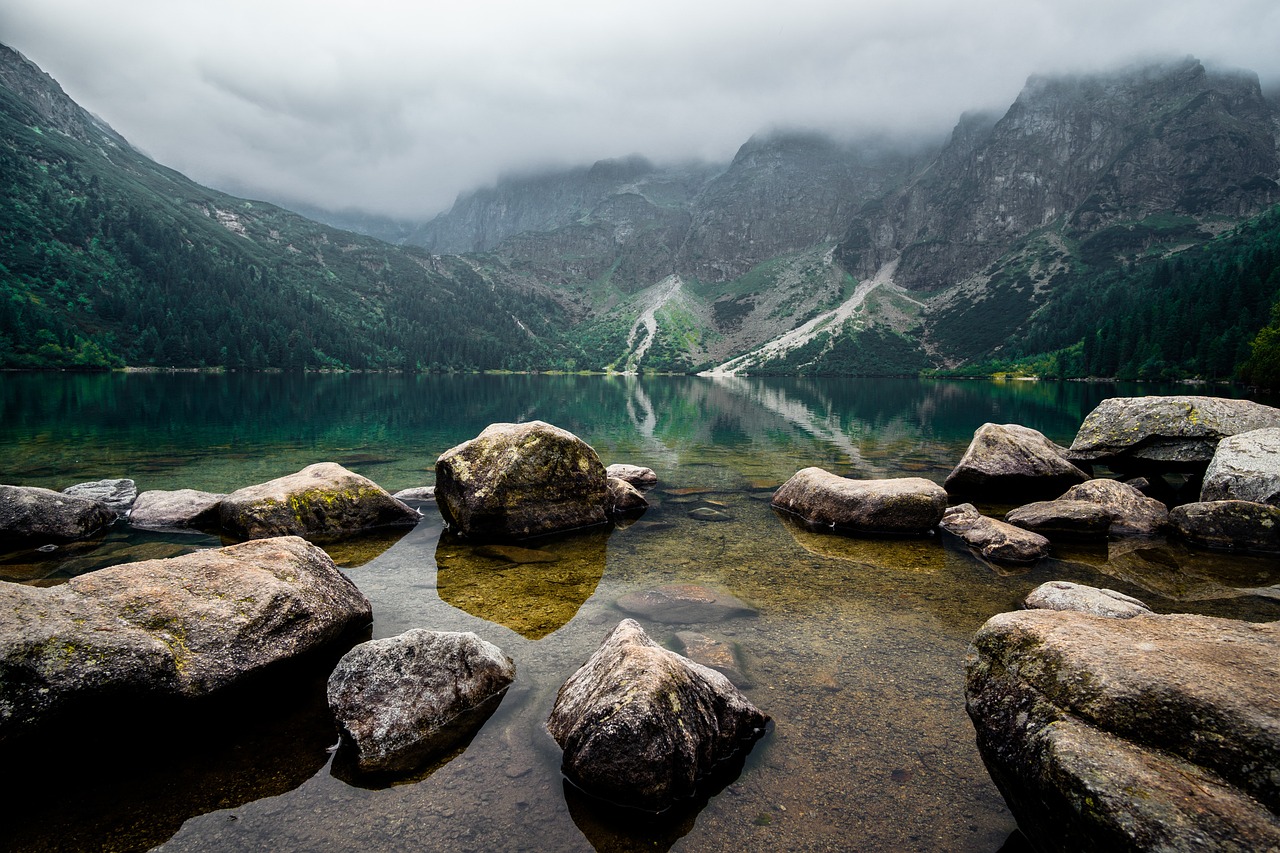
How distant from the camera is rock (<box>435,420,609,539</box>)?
51.2ft

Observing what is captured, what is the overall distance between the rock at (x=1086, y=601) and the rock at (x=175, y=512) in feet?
63.5

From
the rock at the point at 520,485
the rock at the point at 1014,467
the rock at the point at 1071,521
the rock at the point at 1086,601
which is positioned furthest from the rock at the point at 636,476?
the rock at the point at 1086,601

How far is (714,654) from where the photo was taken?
29.3 feet

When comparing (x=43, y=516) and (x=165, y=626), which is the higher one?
(x=165, y=626)

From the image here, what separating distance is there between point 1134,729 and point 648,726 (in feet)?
13.5

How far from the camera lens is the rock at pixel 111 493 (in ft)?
55.6

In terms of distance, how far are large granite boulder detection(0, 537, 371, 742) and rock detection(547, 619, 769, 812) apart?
4.25m

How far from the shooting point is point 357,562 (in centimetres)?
1362

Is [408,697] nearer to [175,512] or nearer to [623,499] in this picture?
[623,499]

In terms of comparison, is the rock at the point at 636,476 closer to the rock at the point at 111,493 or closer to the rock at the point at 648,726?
the rock at the point at 111,493

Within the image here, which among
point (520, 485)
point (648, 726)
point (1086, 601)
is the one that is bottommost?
point (520, 485)

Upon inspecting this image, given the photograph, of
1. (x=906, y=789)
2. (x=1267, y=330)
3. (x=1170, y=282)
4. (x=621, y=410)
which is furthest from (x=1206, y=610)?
(x=1170, y=282)

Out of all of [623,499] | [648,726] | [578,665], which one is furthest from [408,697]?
[623,499]

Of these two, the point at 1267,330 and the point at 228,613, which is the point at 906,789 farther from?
the point at 1267,330
